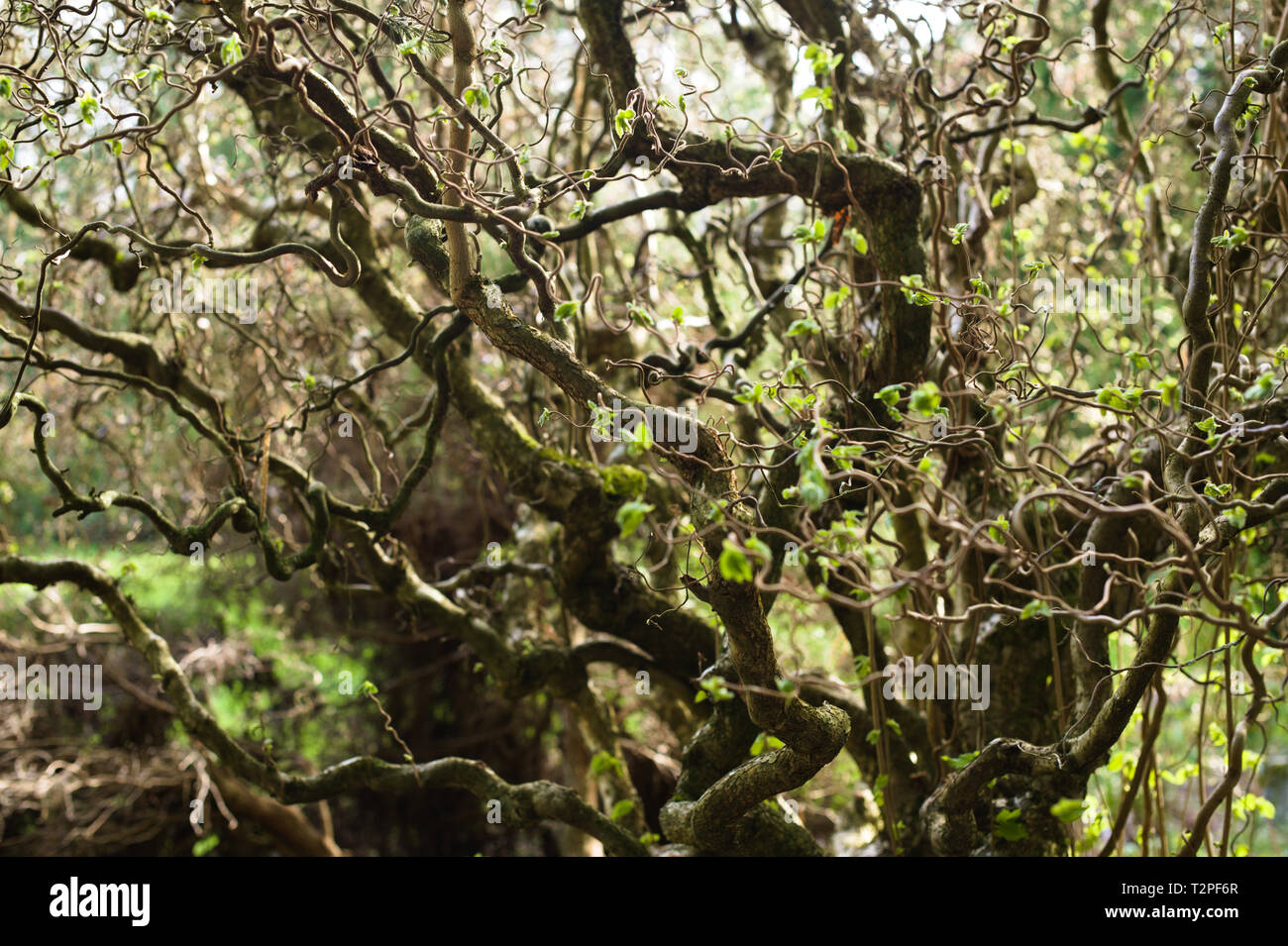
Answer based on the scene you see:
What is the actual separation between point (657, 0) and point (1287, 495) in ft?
7.78

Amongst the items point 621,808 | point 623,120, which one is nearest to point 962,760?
point 621,808

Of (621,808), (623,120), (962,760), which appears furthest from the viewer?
(621,808)

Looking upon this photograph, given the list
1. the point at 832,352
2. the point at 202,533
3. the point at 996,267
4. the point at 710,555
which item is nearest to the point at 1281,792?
the point at 996,267

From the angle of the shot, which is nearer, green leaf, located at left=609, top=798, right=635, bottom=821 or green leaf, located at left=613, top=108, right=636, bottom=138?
green leaf, located at left=613, top=108, right=636, bottom=138

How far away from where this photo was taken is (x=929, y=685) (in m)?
3.12

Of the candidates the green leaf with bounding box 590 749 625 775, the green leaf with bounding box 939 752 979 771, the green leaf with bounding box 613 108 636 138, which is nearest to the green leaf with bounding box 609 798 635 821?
the green leaf with bounding box 590 749 625 775

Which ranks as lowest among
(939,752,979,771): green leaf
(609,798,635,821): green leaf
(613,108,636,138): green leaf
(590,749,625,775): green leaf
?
(609,798,635,821): green leaf

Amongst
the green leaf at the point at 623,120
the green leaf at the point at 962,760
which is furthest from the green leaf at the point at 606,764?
the green leaf at the point at 623,120

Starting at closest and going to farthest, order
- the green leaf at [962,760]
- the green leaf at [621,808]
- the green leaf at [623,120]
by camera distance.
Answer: the green leaf at [623,120] → the green leaf at [962,760] → the green leaf at [621,808]

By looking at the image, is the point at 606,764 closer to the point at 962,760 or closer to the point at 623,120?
the point at 962,760

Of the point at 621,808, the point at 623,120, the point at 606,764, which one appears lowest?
the point at 621,808

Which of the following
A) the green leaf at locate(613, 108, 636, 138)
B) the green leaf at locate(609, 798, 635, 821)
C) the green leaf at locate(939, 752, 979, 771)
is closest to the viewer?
the green leaf at locate(613, 108, 636, 138)

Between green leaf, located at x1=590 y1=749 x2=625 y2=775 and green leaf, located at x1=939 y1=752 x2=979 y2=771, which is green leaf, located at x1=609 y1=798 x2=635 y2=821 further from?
green leaf, located at x1=939 y1=752 x2=979 y2=771

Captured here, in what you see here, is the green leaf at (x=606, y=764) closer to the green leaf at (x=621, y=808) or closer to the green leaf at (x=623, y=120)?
the green leaf at (x=621, y=808)
